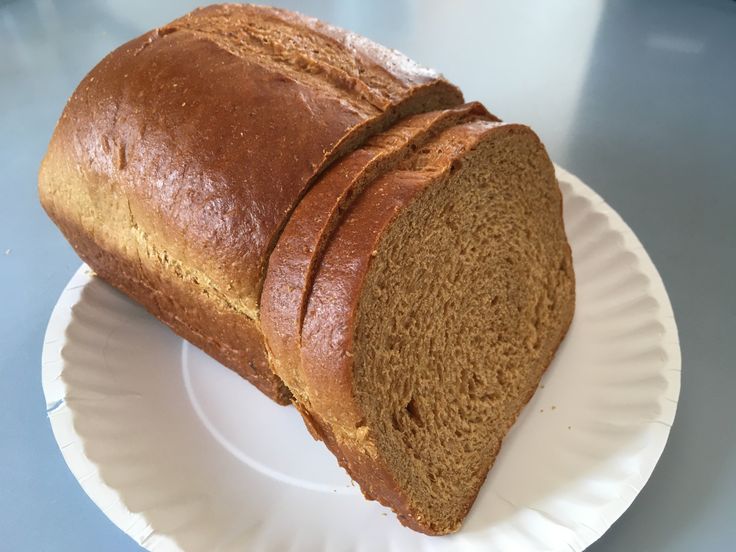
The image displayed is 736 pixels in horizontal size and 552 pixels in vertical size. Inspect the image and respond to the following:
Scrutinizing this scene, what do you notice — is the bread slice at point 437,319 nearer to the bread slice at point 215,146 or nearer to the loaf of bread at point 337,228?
the loaf of bread at point 337,228

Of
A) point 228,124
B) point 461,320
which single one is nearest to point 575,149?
point 461,320

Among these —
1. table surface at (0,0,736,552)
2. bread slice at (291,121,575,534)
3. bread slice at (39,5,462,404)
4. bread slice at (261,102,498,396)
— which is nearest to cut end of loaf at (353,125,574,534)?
bread slice at (291,121,575,534)

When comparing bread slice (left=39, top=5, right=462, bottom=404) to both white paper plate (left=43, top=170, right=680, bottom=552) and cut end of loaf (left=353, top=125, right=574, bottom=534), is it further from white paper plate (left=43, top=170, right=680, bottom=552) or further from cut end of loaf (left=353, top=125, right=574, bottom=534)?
cut end of loaf (left=353, top=125, right=574, bottom=534)

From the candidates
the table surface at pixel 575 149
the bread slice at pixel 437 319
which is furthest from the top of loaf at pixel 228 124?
the table surface at pixel 575 149

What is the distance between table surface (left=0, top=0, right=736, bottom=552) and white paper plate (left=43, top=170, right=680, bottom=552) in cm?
16

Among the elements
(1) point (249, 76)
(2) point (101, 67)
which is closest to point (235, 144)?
(1) point (249, 76)

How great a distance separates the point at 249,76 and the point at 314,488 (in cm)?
98

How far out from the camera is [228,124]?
1.39 metres

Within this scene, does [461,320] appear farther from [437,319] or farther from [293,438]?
[293,438]

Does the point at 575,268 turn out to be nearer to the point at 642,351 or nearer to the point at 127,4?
the point at 642,351

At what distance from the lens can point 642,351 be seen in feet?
5.32

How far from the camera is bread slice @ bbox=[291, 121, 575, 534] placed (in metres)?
1.19

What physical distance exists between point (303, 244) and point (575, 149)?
170cm

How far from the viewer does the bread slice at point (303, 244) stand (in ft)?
4.01
